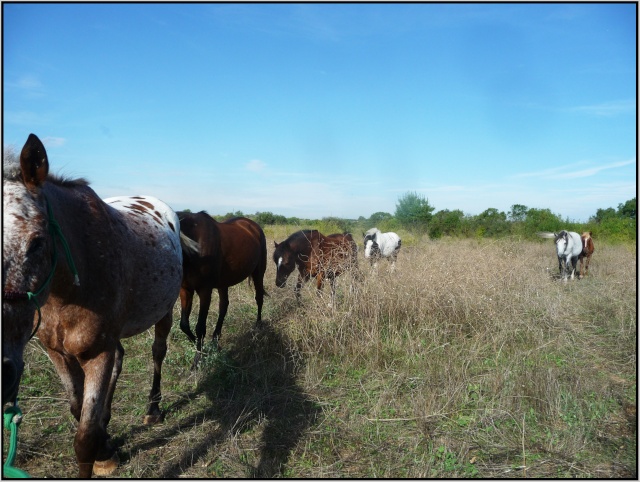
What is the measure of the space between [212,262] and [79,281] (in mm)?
3459

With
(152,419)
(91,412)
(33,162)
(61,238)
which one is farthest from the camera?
(152,419)

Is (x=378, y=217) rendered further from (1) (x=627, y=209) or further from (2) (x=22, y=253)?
(2) (x=22, y=253)

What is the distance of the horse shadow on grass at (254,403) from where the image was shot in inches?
133

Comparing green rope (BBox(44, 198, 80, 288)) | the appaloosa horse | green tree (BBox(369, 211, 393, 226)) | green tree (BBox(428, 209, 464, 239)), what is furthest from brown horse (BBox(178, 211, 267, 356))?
green tree (BBox(369, 211, 393, 226))

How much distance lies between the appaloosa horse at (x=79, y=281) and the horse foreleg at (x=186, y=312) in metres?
1.64

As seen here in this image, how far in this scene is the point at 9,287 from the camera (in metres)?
1.89

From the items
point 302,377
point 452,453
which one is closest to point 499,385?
point 452,453

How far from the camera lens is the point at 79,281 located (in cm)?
252

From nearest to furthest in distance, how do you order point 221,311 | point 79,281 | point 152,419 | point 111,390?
point 79,281 < point 111,390 < point 152,419 < point 221,311

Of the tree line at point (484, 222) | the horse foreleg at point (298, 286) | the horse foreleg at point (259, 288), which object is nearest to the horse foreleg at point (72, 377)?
the horse foreleg at point (298, 286)

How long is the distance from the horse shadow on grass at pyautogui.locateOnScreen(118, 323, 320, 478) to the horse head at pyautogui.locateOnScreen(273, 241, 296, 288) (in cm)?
268

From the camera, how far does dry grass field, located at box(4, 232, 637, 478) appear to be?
3.24 metres

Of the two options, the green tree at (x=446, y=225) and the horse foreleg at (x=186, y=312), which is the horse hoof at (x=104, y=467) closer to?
the horse foreleg at (x=186, y=312)

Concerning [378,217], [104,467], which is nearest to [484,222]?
[378,217]
